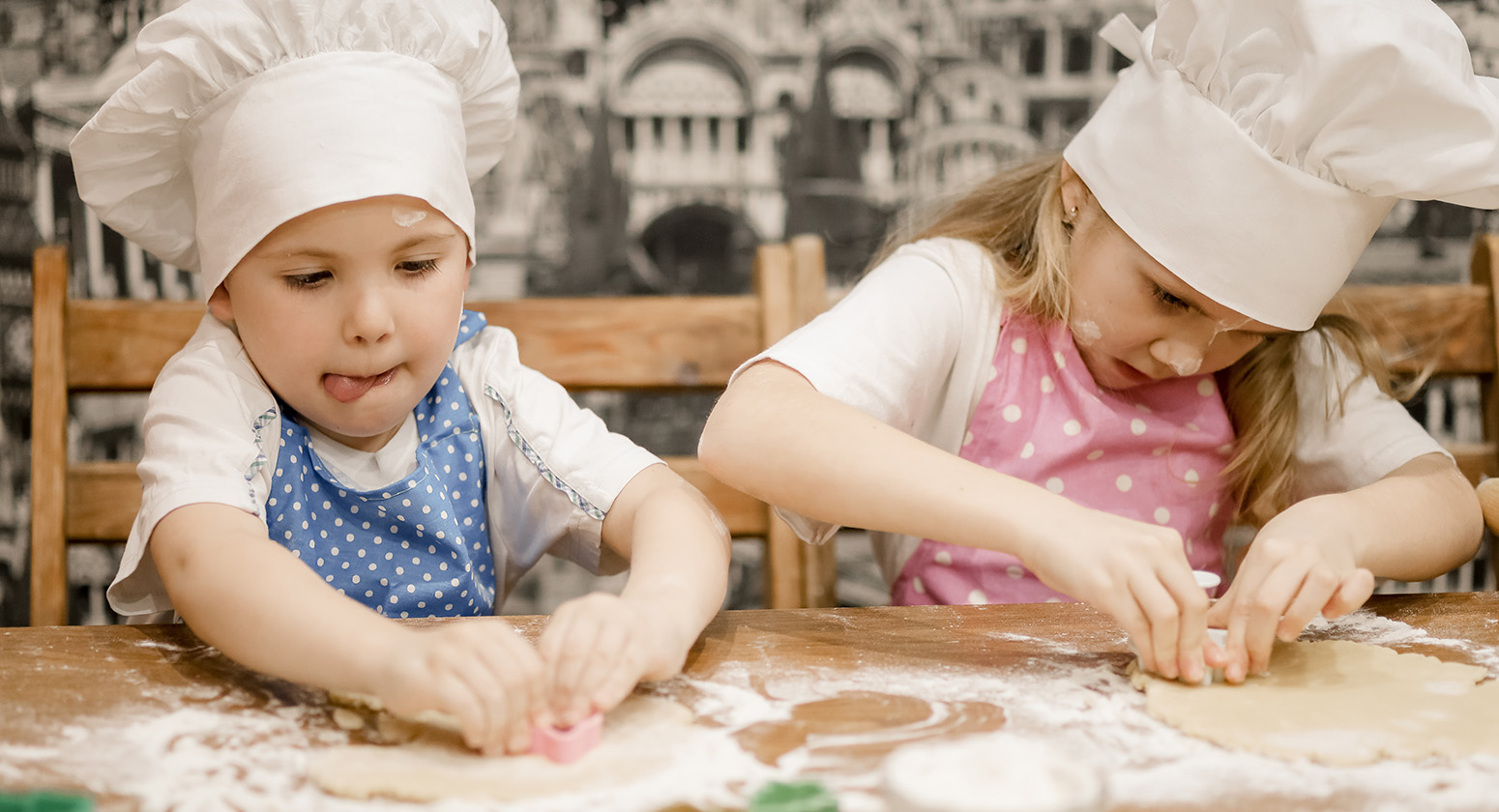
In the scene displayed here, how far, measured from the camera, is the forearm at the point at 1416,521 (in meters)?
0.95

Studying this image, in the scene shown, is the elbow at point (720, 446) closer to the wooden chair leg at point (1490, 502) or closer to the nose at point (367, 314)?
the nose at point (367, 314)

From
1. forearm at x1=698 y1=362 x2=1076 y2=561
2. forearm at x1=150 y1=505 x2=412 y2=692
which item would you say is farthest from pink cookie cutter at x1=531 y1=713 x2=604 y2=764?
forearm at x1=698 y1=362 x2=1076 y2=561

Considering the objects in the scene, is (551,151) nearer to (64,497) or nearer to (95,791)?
(64,497)

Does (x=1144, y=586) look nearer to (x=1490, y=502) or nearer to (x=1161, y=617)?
(x=1161, y=617)

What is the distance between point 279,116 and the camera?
0.92m

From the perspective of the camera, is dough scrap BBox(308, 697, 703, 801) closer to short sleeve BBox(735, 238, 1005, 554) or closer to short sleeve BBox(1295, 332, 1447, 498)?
short sleeve BBox(735, 238, 1005, 554)

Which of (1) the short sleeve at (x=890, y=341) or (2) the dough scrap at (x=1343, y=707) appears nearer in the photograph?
Answer: (2) the dough scrap at (x=1343, y=707)

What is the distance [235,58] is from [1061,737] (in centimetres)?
81

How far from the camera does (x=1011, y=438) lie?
118 centimetres

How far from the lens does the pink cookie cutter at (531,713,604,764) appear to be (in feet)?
2.14

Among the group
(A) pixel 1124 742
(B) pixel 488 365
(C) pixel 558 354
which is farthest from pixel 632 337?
(A) pixel 1124 742

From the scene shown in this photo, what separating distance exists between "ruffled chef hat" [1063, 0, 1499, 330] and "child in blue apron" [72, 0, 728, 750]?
50 centimetres

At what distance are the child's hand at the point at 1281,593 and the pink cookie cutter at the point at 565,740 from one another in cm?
44

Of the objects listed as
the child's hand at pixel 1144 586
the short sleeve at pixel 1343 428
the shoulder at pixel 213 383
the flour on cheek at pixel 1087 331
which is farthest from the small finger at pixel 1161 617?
the shoulder at pixel 213 383
